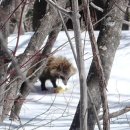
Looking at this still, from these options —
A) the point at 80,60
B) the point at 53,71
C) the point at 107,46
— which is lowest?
the point at 53,71

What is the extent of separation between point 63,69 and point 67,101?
125 centimetres

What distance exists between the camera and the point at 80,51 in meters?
1.83

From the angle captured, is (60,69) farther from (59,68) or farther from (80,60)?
(80,60)

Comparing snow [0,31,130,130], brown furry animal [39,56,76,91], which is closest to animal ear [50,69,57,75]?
brown furry animal [39,56,76,91]

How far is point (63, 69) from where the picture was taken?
8.09 m

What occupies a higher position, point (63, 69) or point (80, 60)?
point (80, 60)

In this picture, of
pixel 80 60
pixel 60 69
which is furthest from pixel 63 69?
pixel 80 60

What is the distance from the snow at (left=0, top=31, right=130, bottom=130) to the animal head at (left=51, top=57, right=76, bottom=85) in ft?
0.62

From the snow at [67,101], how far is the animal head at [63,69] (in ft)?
0.62

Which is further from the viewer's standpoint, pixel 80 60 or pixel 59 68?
pixel 59 68

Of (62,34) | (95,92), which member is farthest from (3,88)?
(62,34)

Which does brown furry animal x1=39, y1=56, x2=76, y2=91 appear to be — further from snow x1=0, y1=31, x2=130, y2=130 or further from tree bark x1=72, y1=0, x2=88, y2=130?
tree bark x1=72, y1=0, x2=88, y2=130

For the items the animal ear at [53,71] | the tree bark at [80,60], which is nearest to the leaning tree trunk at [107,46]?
the tree bark at [80,60]

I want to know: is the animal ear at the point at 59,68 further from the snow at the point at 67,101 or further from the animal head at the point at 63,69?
the snow at the point at 67,101
